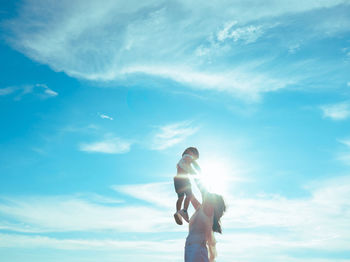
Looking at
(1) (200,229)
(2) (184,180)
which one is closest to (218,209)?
(1) (200,229)

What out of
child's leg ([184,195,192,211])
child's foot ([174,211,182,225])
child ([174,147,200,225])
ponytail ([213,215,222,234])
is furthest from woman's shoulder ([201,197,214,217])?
child's leg ([184,195,192,211])

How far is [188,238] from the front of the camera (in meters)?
7.39

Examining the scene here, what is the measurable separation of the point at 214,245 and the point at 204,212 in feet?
4.08

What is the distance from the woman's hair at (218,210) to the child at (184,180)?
2.67ft

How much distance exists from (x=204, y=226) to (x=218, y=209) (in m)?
0.51

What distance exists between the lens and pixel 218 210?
744 centimetres


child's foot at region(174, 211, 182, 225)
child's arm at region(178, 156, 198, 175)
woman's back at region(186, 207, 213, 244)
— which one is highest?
child's arm at region(178, 156, 198, 175)

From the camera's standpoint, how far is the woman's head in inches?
285

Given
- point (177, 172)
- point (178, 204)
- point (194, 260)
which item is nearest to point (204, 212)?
point (194, 260)

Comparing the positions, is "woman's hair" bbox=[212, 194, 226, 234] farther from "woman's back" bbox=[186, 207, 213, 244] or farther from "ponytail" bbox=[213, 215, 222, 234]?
"woman's back" bbox=[186, 207, 213, 244]

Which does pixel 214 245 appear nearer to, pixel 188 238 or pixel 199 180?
pixel 188 238

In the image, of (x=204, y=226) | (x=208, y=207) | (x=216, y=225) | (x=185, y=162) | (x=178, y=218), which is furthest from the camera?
(x=178, y=218)

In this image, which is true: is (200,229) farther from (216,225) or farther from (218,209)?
(218,209)

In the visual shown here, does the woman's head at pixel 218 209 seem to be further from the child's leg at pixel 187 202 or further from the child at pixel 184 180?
the child's leg at pixel 187 202
